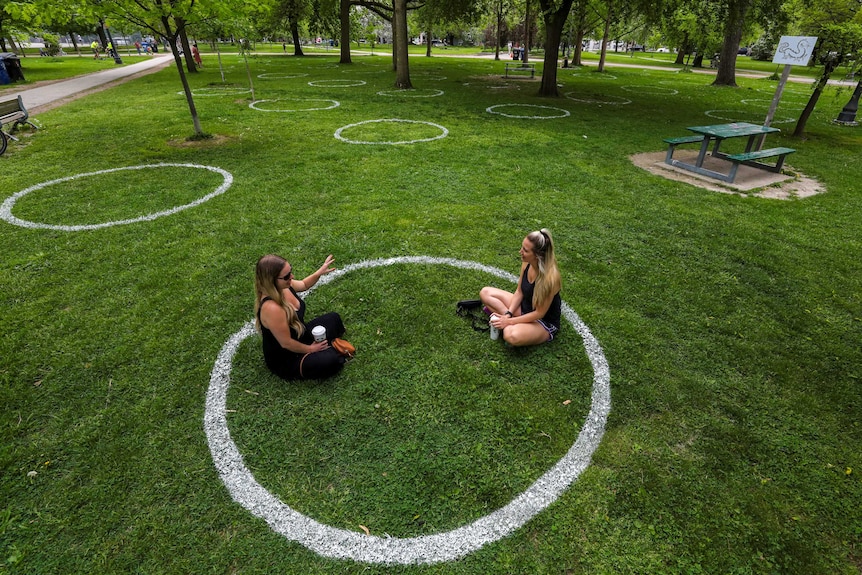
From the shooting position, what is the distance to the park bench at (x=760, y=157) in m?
7.97

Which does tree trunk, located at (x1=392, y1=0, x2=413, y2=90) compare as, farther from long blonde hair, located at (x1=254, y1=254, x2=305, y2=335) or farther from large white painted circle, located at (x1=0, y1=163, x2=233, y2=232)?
long blonde hair, located at (x1=254, y1=254, x2=305, y2=335)

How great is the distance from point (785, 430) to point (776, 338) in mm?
1320

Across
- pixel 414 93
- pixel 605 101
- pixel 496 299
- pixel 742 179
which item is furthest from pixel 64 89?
pixel 742 179

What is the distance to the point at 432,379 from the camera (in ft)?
11.9

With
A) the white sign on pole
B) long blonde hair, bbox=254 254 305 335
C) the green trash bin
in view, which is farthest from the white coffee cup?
the green trash bin

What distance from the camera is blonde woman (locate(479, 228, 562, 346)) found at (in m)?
3.69

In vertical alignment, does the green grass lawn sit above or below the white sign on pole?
below

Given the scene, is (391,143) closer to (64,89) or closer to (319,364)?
(319,364)

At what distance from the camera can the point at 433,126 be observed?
12000 millimetres

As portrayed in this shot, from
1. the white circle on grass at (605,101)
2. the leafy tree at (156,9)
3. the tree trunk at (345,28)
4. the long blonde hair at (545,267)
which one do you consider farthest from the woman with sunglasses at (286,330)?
the tree trunk at (345,28)

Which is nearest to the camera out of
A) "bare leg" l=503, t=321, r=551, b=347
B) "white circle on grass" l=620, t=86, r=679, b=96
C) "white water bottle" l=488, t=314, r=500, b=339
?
"bare leg" l=503, t=321, r=551, b=347

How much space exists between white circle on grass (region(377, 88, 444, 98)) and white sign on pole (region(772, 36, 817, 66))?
428 inches

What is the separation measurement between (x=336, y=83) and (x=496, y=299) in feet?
62.1

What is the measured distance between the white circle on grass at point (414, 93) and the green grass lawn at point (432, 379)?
10.1 m
